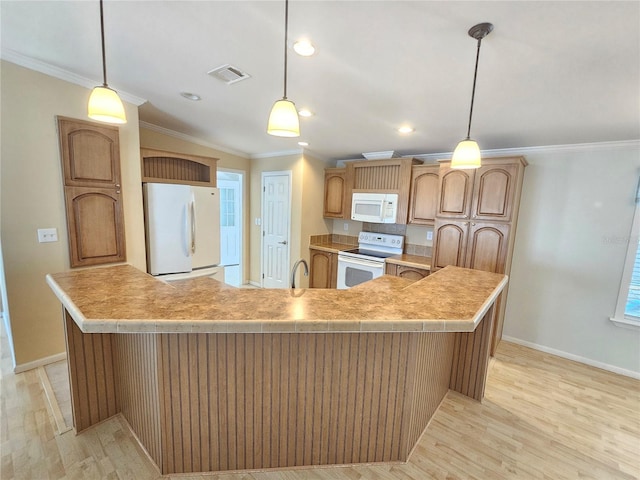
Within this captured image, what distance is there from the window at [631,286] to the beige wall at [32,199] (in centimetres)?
511

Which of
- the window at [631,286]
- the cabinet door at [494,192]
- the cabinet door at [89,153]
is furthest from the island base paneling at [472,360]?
the cabinet door at [89,153]

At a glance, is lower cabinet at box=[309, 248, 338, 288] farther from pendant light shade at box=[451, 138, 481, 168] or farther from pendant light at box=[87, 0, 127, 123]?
pendant light at box=[87, 0, 127, 123]

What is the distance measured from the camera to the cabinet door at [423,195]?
3529 mm

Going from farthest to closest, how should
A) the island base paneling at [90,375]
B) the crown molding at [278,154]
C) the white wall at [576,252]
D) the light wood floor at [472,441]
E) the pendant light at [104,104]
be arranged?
the crown molding at [278,154], the white wall at [576,252], the island base paneling at [90,375], the light wood floor at [472,441], the pendant light at [104,104]

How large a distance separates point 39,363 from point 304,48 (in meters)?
3.31

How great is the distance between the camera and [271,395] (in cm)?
145

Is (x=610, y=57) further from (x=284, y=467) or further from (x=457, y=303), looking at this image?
(x=284, y=467)

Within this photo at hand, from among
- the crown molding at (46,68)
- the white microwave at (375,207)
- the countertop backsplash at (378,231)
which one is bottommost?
the countertop backsplash at (378,231)

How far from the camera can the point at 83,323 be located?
3.53ft

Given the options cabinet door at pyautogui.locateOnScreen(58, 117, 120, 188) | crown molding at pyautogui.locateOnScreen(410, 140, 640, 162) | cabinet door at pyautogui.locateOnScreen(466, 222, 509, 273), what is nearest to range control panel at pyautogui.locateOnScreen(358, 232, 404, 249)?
cabinet door at pyautogui.locateOnScreen(466, 222, 509, 273)

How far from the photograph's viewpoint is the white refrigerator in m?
2.92

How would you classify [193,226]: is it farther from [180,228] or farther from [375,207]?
[375,207]

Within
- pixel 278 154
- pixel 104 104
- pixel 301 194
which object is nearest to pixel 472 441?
pixel 104 104

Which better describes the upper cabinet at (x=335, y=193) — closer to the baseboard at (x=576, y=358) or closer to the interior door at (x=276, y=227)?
the interior door at (x=276, y=227)
